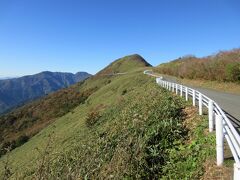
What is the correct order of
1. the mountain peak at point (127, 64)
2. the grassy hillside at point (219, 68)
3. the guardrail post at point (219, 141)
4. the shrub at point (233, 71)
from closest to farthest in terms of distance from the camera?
1. the guardrail post at point (219, 141)
2. the shrub at point (233, 71)
3. the grassy hillside at point (219, 68)
4. the mountain peak at point (127, 64)

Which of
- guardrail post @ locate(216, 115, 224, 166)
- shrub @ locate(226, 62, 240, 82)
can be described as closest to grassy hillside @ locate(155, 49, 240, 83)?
shrub @ locate(226, 62, 240, 82)

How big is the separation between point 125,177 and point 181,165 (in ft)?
5.55

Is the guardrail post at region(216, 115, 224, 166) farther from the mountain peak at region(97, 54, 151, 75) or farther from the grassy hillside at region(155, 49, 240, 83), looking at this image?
the mountain peak at region(97, 54, 151, 75)

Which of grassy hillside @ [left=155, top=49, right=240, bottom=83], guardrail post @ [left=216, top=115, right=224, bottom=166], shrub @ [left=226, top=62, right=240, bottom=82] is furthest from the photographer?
grassy hillside @ [left=155, top=49, right=240, bottom=83]

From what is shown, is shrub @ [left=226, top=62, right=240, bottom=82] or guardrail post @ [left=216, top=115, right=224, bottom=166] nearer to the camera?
guardrail post @ [left=216, top=115, right=224, bottom=166]

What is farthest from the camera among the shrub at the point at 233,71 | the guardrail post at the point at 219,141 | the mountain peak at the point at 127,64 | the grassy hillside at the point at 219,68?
the mountain peak at the point at 127,64

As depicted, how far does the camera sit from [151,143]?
41.4ft

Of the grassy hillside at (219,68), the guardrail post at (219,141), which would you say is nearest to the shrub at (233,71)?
the grassy hillside at (219,68)

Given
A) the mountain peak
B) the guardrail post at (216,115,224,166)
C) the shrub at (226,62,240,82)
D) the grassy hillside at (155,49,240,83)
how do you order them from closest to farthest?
1. the guardrail post at (216,115,224,166)
2. the shrub at (226,62,240,82)
3. the grassy hillside at (155,49,240,83)
4. the mountain peak

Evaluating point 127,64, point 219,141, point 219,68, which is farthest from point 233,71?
point 127,64

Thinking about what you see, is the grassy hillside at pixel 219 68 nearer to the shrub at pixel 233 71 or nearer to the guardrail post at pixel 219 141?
the shrub at pixel 233 71

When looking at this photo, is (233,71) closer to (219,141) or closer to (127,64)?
(219,141)

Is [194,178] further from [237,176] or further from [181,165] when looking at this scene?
[237,176]

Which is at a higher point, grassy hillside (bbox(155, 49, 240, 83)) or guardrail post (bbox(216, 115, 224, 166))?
grassy hillside (bbox(155, 49, 240, 83))
